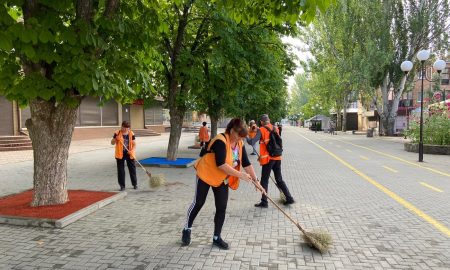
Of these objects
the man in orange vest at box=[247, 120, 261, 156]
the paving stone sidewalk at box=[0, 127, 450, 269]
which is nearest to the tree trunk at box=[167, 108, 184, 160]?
the man in orange vest at box=[247, 120, 261, 156]

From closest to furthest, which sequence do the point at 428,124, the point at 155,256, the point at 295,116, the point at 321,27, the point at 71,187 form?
the point at 155,256 → the point at 71,187 → the point at 428,124 → the point at 321,27 → the point at 295,116

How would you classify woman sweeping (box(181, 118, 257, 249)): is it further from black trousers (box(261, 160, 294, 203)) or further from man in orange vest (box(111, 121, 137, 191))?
man in orange vest (box(111, 121, 137, 191))

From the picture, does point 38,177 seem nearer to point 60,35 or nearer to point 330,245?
point 60,35

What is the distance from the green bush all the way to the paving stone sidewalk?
11.2 m

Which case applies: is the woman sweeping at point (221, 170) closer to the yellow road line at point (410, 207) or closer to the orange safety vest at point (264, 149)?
the orange safety vest at point (264, 149)

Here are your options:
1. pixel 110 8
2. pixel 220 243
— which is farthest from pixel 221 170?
pixel 110 8

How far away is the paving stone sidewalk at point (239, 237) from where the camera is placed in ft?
13.8

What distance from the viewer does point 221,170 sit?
4402 millimetres

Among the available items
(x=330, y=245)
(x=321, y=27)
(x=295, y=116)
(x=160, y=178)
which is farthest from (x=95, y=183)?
(x=295, y=116)

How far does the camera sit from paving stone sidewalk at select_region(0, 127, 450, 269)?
421cm

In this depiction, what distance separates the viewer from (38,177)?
6207 millimetres

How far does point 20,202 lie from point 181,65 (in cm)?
674

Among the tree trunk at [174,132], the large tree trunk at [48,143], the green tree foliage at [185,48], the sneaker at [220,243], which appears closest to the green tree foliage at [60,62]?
the large tree trunk at [48,143]

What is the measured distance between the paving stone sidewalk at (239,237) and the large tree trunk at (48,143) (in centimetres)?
86
